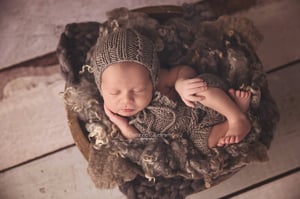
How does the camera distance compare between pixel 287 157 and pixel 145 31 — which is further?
pixel 287 157

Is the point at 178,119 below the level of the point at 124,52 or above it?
below

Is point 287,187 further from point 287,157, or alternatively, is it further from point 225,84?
point 225,84

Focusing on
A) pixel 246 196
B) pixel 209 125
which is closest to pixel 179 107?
pixel 209 125

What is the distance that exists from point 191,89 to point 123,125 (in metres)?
0.13

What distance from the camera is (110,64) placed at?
0.69 m

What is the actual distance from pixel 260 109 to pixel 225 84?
0.30 ft

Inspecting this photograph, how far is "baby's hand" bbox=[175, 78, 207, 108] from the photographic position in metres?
0.73

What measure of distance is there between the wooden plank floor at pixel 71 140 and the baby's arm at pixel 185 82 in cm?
34

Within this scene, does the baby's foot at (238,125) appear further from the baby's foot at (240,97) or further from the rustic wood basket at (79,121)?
the rustic wood basket at (79,121)

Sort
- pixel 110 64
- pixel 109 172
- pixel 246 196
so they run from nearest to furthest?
1. pixel 110 64
2. pixel 109 172
3. pixel 246 196

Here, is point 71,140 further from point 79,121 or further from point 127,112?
point 127,112

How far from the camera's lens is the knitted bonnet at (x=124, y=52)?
690 millimetres

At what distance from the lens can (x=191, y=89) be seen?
73 centimetres

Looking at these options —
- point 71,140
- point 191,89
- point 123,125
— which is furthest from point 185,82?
point 71,140
